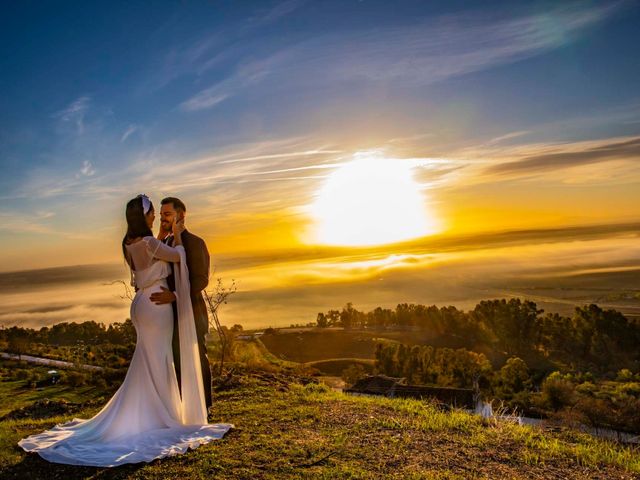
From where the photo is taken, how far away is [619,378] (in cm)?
5194

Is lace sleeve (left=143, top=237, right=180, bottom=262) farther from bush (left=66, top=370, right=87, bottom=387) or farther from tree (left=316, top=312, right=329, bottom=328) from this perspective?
tree (left=316, top=312, right=329, bottom=328)

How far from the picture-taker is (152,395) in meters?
7.29

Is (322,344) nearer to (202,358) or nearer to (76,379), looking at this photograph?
(76,379)

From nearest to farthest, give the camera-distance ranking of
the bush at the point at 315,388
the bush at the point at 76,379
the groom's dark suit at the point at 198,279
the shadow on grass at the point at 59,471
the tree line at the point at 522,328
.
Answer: the shadow on grass at the point at 59,471 < the groom's dark suit at the point at 198,279 < the bush at the point at 315,388 < the bush at the point at 76,379 < the tree line at the point at 522,328

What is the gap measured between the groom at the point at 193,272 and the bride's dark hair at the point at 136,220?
2.42 feet

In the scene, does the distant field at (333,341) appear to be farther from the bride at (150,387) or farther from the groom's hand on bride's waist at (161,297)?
the groom's hand on bride's waist at (161,297)

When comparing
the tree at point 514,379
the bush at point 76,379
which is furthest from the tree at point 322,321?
the bush at point 76,379

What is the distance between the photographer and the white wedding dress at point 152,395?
22.3 ft

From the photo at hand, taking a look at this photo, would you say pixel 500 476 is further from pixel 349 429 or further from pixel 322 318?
pixel 322 318

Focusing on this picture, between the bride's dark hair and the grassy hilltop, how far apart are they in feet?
9.99

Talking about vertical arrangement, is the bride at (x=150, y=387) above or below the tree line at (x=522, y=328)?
above

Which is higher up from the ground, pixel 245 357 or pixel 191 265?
pixel 191 265

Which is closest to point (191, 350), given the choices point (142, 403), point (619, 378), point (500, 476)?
point (142, 403)

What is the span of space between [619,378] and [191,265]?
5651 centimetres
